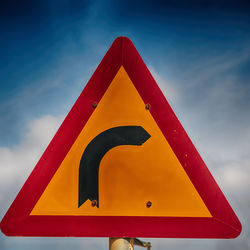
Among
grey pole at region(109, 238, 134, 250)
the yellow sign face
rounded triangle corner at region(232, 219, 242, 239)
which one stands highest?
the yellow sign face

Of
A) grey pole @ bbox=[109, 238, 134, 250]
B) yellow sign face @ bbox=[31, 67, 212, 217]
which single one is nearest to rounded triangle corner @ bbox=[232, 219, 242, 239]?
yellow sign face @ bbox=[31, 67, 212, 217]

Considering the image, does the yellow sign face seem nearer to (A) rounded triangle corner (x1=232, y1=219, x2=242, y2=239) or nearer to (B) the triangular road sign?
(B) the triangular road sign

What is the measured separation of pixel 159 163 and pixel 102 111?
0.36 m

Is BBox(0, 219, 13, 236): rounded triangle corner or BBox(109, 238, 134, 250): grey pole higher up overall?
BBox(0, 219, 13, 236): rounded triangle corner

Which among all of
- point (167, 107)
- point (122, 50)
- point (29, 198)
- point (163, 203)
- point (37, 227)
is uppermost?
point (122, 50)

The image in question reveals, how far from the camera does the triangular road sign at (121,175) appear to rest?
132 centimetres

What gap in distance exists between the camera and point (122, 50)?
1.50m

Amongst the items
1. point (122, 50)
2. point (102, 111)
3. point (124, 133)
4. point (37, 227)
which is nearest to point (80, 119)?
point (102, 111)

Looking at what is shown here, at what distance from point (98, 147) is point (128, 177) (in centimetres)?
19

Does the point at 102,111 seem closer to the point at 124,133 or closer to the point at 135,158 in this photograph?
the point at 124,133

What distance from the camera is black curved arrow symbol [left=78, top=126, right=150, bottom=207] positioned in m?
1.38

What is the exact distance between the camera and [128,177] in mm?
1364

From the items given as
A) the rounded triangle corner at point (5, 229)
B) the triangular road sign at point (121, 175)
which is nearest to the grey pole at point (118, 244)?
the triangular road sign at point (121, 175)

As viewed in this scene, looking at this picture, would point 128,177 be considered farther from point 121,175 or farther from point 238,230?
point 238,230
